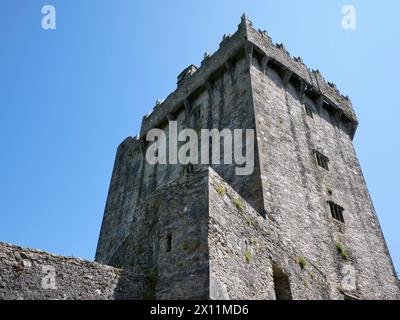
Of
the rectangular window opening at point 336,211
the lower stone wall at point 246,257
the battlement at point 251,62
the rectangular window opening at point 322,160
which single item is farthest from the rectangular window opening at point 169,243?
the battlement at point 251,62

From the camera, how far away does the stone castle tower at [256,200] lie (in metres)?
9.17

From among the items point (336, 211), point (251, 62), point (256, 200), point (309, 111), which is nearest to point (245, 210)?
point (256, 200)

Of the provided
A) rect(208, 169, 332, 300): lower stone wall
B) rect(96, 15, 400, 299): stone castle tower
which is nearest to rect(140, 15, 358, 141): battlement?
rect(96, 15, 400, 299): stone castle tower

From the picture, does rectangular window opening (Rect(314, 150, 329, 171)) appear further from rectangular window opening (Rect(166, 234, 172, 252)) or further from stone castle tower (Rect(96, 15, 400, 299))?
rectangular window opening (Rect(166, 234, 172, 252))

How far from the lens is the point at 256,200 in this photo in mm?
16094

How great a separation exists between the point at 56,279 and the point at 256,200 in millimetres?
9249

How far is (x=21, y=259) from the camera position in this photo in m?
7.83

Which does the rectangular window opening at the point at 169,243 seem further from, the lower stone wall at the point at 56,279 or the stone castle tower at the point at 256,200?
the lower stone wall at the point at 56,279

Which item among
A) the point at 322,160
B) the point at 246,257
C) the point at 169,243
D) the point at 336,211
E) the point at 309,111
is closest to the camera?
the point at 169,243

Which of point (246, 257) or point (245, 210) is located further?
point (245, 210)

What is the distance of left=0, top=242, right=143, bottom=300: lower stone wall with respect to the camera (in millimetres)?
7570

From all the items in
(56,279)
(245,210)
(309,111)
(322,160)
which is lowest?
(56,279)

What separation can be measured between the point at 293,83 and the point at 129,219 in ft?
35.7

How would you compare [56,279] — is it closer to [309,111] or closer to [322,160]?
[322,160]
